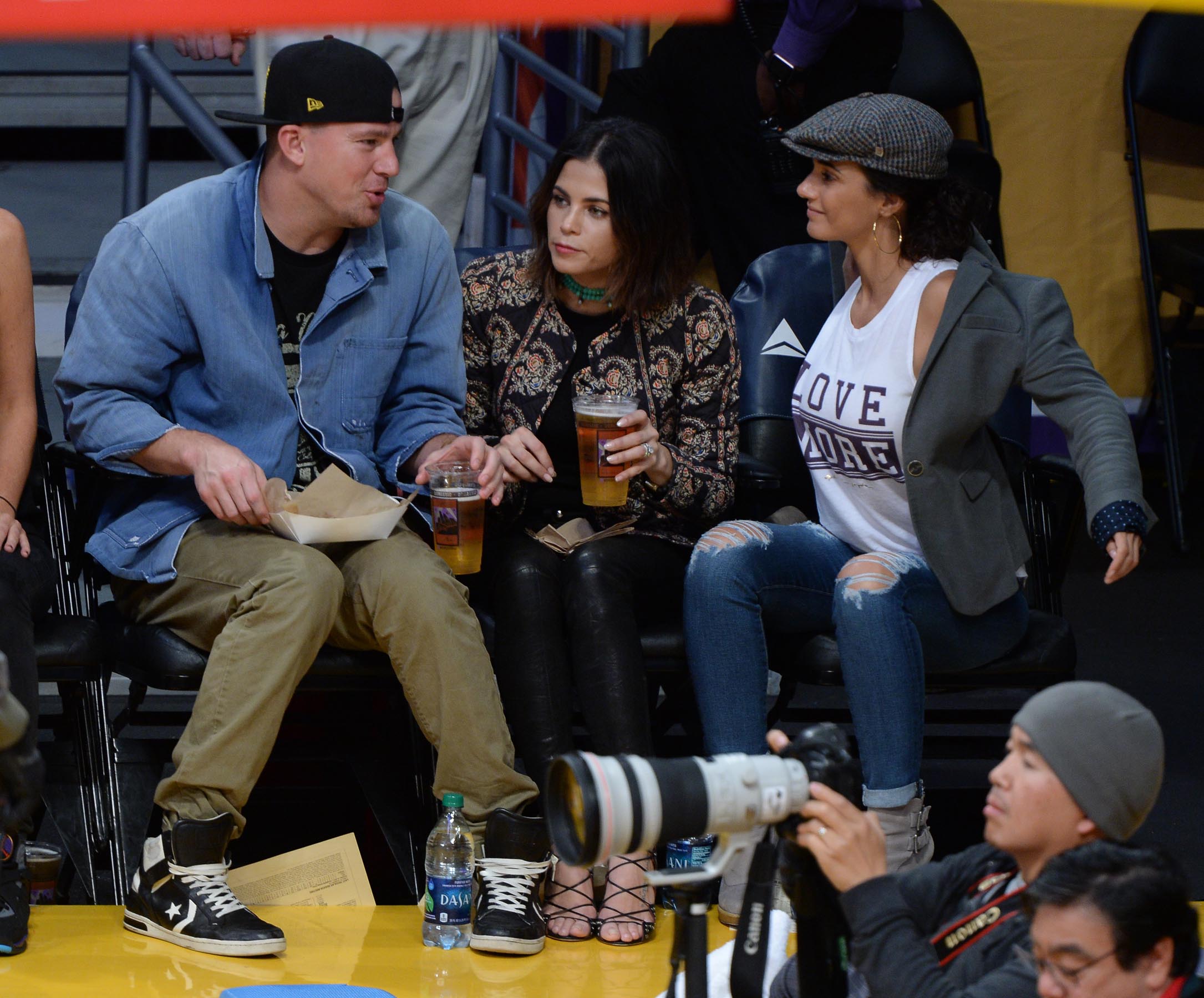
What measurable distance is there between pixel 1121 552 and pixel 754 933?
1.04 m

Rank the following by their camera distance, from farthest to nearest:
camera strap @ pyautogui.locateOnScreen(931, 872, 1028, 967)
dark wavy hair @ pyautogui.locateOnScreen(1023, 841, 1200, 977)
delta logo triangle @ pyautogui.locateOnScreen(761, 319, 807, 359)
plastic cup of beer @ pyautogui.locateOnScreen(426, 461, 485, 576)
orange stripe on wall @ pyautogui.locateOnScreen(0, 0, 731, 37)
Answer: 1. delta logo triangle @ pyautogui.locateOnScreen(761, 319, 807, 359)
2. plastic cup of beer @ pyautogui.locateOnScreen(426, 461, 485, 576)
3. camera strap @ pyautogui.locateOnScreen(931, 872, 1028, 967)
4. dark wavy hair @ pyautogui.locateOnScreen(1023, 841, 1200, 977)
5. orange stripe on wall @ pyautogui.locateOnScreen(0, 0, 731, 37)

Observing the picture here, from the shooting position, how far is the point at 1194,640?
429 cm

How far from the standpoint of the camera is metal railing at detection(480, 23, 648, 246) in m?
4.20

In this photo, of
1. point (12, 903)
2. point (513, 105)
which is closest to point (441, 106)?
point (513, 105)

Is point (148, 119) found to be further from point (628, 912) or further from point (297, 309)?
point (628, 912)

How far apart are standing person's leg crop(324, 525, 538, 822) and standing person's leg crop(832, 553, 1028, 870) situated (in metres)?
0.55

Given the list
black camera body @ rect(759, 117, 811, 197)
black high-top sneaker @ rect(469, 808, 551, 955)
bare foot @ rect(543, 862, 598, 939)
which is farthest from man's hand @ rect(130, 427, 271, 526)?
black camera body @ rect(759, 117, 811, 197)

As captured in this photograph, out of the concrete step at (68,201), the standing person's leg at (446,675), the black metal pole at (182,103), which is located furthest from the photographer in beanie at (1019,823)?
the concrete step at (68,201)

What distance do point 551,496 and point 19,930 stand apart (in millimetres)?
1138

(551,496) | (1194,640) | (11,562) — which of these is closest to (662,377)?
(551,496)

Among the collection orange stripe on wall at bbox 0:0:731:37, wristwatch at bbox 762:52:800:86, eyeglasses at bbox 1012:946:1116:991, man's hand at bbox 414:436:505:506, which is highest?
wristwatch at bbox 762:52:800:86

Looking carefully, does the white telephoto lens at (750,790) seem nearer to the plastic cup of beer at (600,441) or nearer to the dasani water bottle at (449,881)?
the dasani water bottle at (449,881)

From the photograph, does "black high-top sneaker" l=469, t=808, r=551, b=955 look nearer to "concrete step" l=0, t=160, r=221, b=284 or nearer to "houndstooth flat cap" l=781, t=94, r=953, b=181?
"houndstooth flat cap" l=781, t=94, r=953, b=181

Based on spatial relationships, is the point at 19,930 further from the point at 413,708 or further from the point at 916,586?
the point at 916,586
